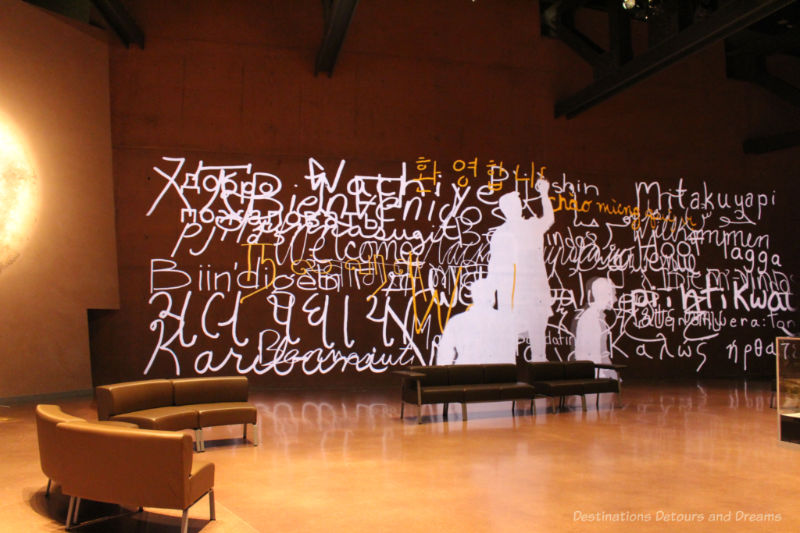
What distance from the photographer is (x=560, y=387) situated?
8.08 meters

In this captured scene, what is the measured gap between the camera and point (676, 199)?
39.1ft

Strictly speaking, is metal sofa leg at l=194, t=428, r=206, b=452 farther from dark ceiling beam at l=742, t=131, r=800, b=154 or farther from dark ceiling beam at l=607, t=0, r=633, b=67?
dark ceiling beam at l=742, t=131, r=800, b=154

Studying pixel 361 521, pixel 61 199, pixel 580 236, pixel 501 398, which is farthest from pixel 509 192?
pixel 361 521

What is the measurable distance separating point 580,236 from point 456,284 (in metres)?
2.45

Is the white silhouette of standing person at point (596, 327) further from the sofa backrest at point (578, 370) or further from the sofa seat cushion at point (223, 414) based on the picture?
the sofa seat cushion at point (223, 414)

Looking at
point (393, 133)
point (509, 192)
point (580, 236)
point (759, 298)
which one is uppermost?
point (393, 133)

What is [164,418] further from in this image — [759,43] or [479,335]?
[759,43]

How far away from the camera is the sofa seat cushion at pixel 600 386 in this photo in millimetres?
8297

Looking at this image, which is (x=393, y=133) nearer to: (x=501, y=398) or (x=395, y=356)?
(x=395, y=356)

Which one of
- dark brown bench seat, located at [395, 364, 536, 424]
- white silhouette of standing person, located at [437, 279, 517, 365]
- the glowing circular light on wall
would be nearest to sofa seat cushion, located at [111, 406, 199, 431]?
dark brown bench seat, located at [395, 364, 536, 424]

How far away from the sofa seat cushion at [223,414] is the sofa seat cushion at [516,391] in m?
3.03

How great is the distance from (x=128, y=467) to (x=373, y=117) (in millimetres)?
7831

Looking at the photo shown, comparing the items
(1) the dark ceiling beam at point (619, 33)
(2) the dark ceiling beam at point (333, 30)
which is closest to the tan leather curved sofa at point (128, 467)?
(2) the dark ceiling beam at point (333, 30)

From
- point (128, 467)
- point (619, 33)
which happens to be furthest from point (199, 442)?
point (619, 33)
